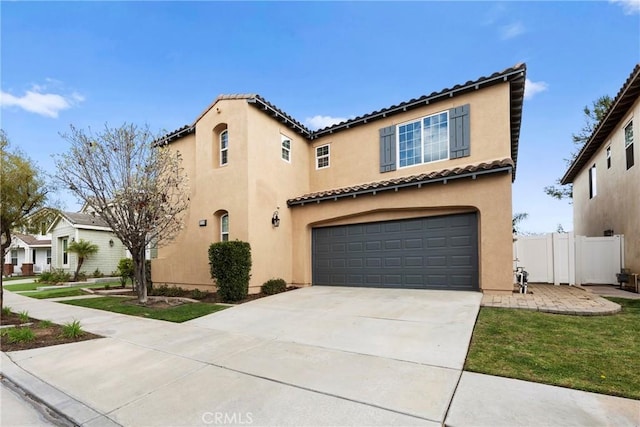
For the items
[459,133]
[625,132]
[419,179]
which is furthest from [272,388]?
[625,132]

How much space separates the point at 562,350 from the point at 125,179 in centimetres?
1080

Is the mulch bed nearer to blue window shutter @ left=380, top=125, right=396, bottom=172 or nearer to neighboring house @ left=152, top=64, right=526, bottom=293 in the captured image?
neighboring house @ left=152, top=64, right=526, bottom=293

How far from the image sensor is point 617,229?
11.8 meters

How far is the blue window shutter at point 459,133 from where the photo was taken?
10.2 m

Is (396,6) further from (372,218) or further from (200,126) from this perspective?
(200,126)

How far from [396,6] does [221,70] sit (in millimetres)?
7811

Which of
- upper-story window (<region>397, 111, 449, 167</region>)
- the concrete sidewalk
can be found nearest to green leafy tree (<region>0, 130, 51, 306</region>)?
the concrete sidewalk

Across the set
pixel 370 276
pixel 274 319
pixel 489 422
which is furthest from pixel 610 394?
pixel 370 276

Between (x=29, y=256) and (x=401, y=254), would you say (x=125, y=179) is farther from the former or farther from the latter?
(x=29, y=256)

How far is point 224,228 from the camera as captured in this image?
11711mm

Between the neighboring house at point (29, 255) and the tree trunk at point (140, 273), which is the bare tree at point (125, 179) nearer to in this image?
the tree trunk at point (140, 273)

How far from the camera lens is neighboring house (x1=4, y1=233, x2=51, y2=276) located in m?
26.4

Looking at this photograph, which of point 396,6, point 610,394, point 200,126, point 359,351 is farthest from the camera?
point 200,126

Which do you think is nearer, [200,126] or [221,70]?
[200,126]
